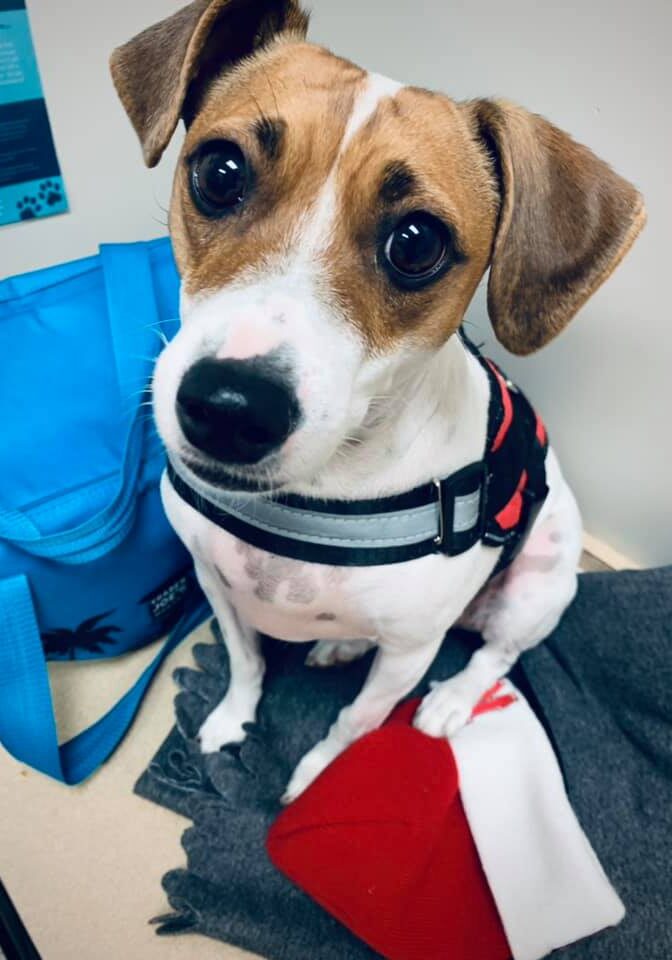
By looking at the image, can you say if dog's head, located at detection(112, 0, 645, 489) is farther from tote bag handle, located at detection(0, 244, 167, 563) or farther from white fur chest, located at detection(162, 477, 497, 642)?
tote bag handle, located at detection(0, 244, 167, 563)

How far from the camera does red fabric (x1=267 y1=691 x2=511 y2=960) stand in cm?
129

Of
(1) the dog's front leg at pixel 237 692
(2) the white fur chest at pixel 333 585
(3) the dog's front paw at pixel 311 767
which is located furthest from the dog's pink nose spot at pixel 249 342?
(3) the dog's front paw at pixel 311 767

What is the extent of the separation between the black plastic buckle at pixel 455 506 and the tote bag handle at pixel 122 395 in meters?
0.70

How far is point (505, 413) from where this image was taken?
4.26ft

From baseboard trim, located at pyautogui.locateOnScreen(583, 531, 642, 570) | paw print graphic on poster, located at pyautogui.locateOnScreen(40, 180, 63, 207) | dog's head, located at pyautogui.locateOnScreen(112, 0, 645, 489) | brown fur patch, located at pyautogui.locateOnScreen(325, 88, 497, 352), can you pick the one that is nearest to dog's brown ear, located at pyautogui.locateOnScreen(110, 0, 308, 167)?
dog's head, located at pyautogui.locateOnScreen(112, 0, 645, 489)

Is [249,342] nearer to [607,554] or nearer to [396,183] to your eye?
[396,183]

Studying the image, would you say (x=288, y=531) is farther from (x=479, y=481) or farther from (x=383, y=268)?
Result: (x=383, y=268)

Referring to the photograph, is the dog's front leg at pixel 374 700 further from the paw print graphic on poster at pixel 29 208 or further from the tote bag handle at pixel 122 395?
the paw print graphic on poster at pixel 29 208

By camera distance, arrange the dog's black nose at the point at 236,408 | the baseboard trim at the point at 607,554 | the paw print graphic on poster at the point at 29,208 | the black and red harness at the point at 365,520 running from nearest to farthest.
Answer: the dog's black nose at the point at 236,408 → the black and red harness at the point at 365,520 → the paw print graphic on poster at the point at 29,208 → the baseboard trim at the point at 607,554

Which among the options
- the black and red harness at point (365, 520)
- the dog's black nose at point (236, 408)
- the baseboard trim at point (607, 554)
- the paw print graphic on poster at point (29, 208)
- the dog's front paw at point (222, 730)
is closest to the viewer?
the dog's black nose at point (236, 408)

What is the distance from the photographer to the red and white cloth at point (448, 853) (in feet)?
4.24

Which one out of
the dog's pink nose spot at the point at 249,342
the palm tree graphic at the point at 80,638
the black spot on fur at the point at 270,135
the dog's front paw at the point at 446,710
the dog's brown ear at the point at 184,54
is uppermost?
the dog's brown ear at the point at 184,54

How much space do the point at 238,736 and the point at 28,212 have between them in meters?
1.32

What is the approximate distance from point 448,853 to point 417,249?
40.9 inches
